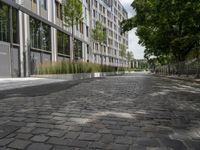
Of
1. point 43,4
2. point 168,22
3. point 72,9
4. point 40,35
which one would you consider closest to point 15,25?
point 40,35

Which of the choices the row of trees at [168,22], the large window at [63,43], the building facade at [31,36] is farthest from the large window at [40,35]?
the row of trees at [168,22]

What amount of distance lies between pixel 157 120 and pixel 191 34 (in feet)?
72.5

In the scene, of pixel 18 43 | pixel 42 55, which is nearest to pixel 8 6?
pixel 18 43

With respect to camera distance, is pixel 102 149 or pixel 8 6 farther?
pixel 8 6

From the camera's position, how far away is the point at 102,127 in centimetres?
447

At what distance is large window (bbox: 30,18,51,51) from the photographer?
26.8 metres

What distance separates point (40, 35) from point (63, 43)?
24.7 ft

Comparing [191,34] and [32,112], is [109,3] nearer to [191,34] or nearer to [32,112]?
[191,34]

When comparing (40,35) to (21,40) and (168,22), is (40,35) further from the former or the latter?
(168,22)

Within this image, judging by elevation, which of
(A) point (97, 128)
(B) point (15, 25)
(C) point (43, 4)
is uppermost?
(C) point (43, 4)

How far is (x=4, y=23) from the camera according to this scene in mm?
21859

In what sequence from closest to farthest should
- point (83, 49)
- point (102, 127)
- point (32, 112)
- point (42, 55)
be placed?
point (102, 127), point (32, 112), point (42, 55), point (83, 49)

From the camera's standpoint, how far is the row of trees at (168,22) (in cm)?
1507

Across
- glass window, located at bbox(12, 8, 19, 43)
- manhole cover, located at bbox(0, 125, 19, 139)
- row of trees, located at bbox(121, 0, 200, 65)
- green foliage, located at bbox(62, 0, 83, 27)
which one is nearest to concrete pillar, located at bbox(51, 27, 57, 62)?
green foliage, located at bbox(62, 0, 83, 27)
